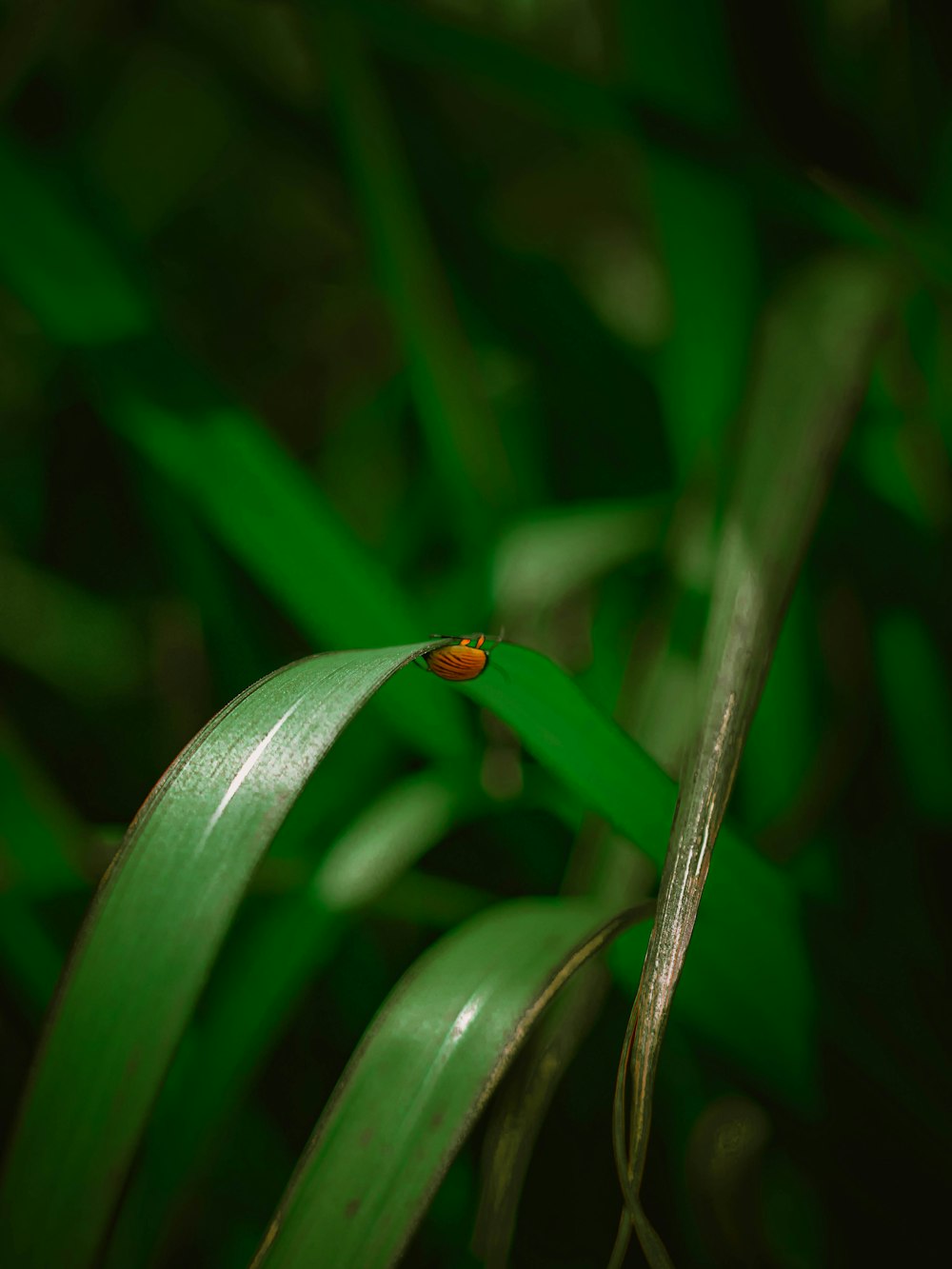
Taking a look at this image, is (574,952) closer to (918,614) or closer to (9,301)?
(918,614)

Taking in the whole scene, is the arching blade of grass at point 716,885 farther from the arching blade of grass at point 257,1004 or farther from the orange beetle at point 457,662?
the arching blade of grass at point 257,1004

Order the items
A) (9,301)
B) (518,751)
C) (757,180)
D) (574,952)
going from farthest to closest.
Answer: (9,301)
(518,751)
(757,180)
(574,952)

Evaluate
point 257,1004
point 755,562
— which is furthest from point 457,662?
point 257,1004

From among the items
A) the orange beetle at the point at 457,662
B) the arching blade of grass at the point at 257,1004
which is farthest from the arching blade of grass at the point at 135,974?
the arching blade of grass at the point at 257,1004

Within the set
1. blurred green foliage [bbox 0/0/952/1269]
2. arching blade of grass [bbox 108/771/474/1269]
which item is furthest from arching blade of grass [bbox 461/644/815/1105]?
arching blade of grass [bbox 108/771/474/1269]

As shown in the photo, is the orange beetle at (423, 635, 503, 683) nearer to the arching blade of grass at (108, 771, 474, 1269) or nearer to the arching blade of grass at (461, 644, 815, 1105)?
the arching blade of grass at (461, 644, 815, 1105)

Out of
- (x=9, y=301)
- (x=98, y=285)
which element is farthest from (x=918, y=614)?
(x=9, y=301)
